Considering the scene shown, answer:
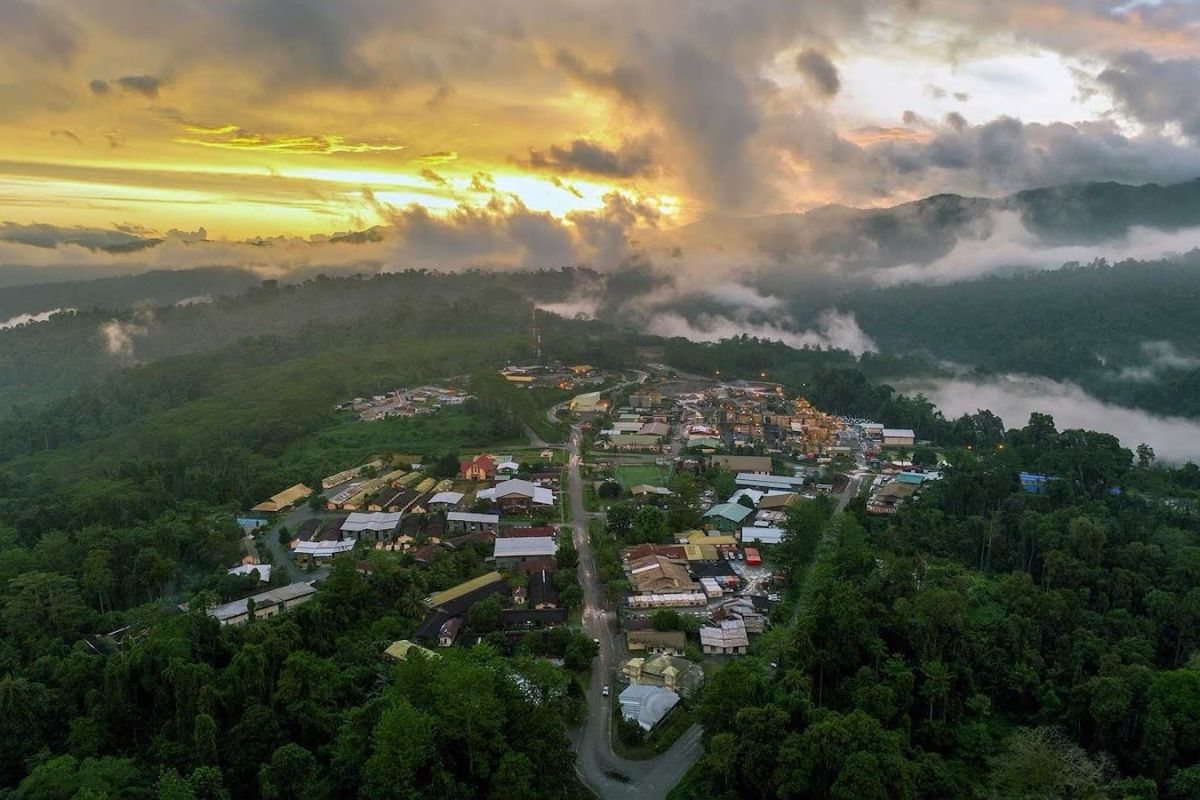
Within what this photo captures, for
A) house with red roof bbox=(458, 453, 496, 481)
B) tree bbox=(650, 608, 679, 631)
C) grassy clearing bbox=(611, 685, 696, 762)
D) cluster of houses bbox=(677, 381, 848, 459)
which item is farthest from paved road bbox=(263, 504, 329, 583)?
cluster of houses bbox=(677, 381, 848, 459)

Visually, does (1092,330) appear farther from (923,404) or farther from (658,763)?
(658,763)

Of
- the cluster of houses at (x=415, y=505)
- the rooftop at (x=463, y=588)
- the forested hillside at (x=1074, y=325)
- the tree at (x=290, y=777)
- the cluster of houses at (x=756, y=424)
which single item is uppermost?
the forested hillside at (x=1074, y=325)

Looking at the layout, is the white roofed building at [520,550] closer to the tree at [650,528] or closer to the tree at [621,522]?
the tree at [621,522]

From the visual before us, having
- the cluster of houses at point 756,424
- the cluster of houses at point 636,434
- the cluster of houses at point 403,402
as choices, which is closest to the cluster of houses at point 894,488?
the cluster of houses at point 756,424

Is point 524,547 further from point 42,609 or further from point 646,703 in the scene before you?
point 42,609

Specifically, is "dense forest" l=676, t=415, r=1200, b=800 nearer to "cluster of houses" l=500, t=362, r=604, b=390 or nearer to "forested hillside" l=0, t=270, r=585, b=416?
"cluster of houses" l=500, t=362, r=604, b=390

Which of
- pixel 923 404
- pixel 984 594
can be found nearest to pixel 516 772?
pixel 984 594
